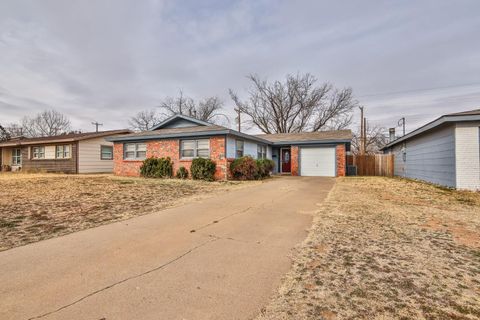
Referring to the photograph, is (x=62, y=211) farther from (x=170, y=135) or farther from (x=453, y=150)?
(x=453, y=150)

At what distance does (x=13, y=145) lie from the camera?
72.0 feet

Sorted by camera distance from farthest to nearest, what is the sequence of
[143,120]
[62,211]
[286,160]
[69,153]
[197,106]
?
[143,120], [197,106], [286,160], [69,153], [62,211]

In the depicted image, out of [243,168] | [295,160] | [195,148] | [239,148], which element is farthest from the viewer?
[295,160]

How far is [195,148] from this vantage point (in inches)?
558

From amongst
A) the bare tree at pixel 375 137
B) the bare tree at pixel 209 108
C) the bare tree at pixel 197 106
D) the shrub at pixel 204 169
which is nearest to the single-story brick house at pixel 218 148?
the shrub at pixel 204 169

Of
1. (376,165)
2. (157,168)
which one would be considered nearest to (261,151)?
(157,168)

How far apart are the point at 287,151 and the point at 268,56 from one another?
8.04m

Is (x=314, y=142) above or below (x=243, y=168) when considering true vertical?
above

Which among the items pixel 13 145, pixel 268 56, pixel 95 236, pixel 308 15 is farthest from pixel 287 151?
pixel 13 145

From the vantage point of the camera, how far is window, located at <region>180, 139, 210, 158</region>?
1387 cm

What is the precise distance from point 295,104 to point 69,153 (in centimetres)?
2769

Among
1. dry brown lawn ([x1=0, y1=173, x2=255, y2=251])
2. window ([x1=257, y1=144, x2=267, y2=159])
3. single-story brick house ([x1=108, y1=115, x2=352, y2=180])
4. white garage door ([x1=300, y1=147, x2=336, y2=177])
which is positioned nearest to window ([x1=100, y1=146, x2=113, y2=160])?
single-story brick house ([x1=108, y1=115, x2=352, y2=180])

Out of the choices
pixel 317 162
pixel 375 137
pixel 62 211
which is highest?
pixel 375 137

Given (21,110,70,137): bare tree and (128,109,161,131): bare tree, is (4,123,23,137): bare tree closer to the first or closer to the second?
(21,110,70,137): bare tree
